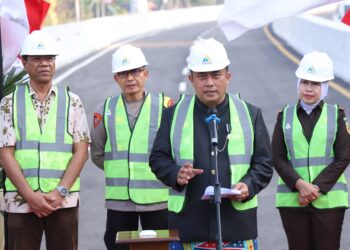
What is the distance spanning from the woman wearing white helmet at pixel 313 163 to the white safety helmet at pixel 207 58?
1247 mm

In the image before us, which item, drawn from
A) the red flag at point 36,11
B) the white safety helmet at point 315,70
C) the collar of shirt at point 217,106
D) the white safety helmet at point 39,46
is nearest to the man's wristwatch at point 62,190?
the white safety helmet at point 39,46

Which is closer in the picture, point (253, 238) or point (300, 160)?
point (253, 238)

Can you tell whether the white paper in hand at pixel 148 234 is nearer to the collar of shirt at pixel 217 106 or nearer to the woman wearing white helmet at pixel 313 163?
the collar of shirt at pixel 217 106

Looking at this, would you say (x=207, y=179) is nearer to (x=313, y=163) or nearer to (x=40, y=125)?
(x=313, y=163)

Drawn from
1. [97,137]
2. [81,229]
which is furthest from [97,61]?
[97,137]

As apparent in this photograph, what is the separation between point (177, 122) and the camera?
19.4 ft

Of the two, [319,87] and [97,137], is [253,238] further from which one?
[97,137]

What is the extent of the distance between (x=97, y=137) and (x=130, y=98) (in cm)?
37

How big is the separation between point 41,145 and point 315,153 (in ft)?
6.06

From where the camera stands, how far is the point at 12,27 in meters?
7.78

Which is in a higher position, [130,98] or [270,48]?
[270,48]

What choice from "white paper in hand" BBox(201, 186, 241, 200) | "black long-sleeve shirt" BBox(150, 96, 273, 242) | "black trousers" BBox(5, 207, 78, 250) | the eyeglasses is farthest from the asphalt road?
"white paper in hand" BBox(201, 186, 241, 200)

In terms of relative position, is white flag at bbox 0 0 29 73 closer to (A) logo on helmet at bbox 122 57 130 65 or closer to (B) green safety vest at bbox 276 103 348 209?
(A) logo on helmet at bbox 122 57 130 65

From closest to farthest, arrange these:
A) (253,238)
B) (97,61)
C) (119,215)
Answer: (253,238) < (119,215) < (97,61)
